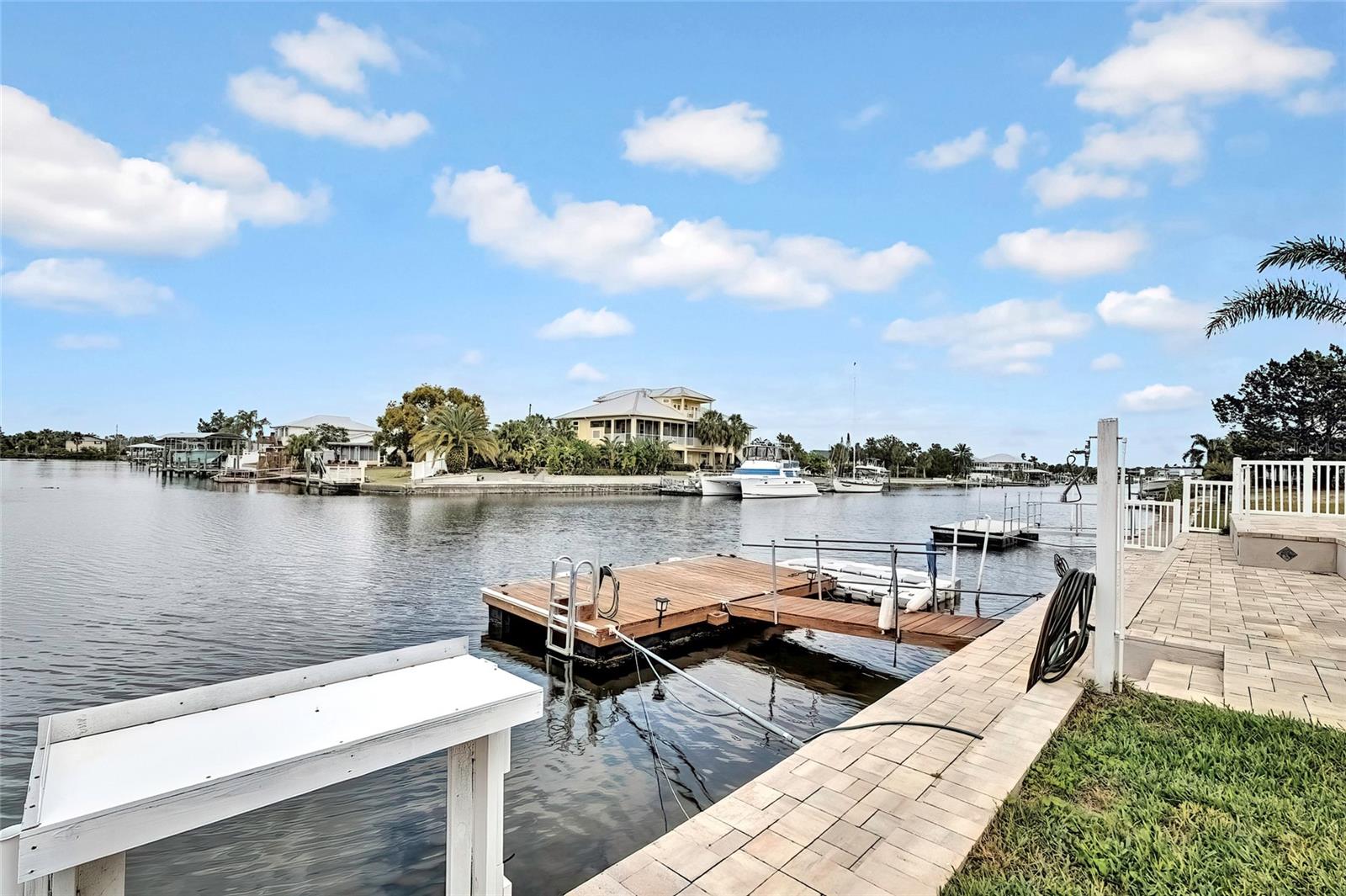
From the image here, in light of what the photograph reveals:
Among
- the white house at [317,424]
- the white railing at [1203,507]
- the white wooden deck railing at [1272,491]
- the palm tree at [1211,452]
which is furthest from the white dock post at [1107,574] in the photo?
the white house at [317,424]

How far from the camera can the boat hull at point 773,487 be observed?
4928 cm

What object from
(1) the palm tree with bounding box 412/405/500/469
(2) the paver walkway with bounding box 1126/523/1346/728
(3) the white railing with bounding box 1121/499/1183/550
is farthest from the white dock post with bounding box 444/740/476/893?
(1) the palm tree with bounding box 412/405/500/469

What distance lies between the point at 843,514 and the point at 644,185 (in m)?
22.9

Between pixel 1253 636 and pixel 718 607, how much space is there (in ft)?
19.0

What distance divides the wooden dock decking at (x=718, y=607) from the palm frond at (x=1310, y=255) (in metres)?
5.86

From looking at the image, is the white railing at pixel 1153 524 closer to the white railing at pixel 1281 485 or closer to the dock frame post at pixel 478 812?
the white railing at pixel 1281 485

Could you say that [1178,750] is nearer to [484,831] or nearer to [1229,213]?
[484,831]

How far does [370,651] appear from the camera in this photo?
30.5 ft

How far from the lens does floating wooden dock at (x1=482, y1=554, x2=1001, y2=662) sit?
791 centimetres

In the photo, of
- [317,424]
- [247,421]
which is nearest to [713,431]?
[317,424]

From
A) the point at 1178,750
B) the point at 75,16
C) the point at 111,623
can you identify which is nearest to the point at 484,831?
the point at 1178,750

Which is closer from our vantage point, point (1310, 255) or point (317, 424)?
point (1310, 255)

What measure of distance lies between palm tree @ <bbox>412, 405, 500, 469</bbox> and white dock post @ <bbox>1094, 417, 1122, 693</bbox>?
50727 millimetres

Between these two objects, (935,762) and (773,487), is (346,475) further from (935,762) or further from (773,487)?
(935,762)
